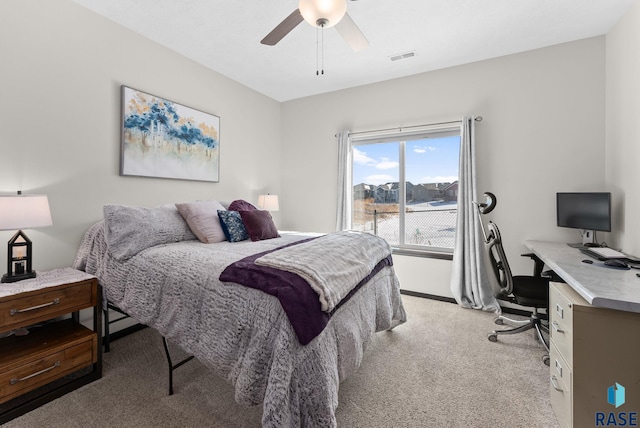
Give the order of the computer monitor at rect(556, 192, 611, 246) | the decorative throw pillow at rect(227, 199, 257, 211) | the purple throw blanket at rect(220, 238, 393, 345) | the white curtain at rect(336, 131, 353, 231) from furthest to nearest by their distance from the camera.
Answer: the white curtain at rect(336, 131, 353, 231)
the decorative throw pillow at rect(227, 199, 257, 211)
the computer monitor at rect(556, 192, 611, 246)
the purple throw blanket at rect(220, 238, 393, 345)

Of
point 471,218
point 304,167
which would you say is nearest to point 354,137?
point 304,167

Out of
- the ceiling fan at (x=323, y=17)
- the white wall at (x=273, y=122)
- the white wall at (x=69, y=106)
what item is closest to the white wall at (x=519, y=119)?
the white wall at (x=273, y=122)

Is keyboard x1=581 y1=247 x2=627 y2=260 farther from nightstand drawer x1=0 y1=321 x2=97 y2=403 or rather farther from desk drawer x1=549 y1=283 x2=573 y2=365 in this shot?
nightstand drawer x1=0 y1=321 x2=97 y2=403

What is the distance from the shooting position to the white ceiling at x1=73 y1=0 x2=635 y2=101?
90.2 inches

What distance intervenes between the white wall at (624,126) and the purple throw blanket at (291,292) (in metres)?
2.58

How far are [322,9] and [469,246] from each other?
2777mm

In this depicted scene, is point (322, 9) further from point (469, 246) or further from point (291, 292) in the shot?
point (469, 246)

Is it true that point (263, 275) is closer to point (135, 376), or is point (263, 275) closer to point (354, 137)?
point (135, 376)

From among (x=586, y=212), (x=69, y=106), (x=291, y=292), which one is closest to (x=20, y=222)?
(x=69, y=106)

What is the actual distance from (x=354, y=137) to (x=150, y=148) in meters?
2.52

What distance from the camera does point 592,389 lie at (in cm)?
134

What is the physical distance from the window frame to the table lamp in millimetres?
3155

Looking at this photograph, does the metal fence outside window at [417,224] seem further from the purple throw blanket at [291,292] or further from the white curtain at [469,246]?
the purple throw blanket at [291,292]

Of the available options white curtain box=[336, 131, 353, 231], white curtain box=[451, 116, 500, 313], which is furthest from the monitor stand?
white curtain box=[336, 131, 353, 231]
